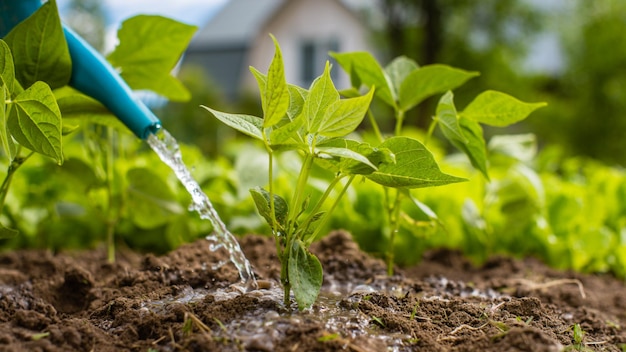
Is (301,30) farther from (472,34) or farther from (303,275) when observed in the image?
(303,275)

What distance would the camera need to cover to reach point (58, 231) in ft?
5.26

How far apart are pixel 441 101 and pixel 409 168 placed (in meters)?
0.23

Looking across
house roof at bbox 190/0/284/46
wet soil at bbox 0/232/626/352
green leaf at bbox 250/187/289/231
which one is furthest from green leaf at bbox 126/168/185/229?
house roof at bbox 190/0/284/46

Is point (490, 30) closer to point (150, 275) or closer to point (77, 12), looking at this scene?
point (77, 12)

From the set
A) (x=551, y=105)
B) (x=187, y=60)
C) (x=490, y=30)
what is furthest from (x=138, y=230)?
(x=187, y=60)

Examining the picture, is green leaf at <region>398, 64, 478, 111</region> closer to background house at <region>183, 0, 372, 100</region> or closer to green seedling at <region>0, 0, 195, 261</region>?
green seedling at <region>0, 0, 195, 261</region>

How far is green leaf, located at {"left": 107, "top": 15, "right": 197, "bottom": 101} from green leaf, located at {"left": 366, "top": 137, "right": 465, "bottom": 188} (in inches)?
20.8

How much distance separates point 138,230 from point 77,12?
304 inches

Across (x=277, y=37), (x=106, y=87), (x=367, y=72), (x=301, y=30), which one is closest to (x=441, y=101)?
(x=367, y=72)

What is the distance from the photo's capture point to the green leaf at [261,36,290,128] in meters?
0.68

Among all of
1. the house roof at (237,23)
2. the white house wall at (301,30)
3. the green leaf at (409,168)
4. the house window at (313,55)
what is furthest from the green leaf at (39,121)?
the house roof at (237,23)

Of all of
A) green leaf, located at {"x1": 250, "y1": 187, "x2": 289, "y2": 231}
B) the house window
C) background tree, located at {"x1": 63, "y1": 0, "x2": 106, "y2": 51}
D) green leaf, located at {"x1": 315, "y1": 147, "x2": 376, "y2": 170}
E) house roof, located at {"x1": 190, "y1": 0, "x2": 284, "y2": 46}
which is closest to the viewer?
green leaf, located at {"x1": 315, "y1": 147, "x2": 376, "y2": 170}

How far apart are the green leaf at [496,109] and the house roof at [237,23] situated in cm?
1268

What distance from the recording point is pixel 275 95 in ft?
2.28
